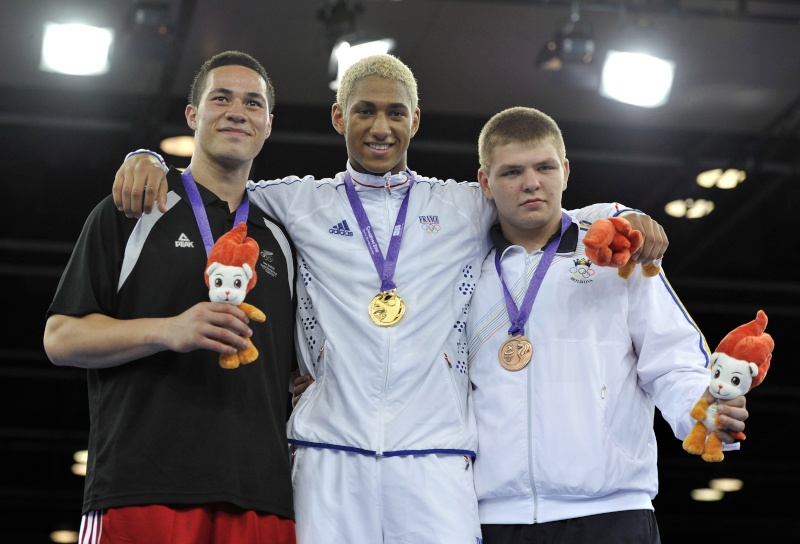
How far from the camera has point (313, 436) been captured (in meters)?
2.88

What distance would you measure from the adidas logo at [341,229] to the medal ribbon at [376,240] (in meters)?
0.04

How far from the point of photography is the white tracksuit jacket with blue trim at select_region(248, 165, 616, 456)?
9.45 ft

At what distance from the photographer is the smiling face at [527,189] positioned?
312 cm

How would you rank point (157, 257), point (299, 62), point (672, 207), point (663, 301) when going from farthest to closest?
point (672, 207) → point (299, 62) → point (663, 301) → point (157, 257)

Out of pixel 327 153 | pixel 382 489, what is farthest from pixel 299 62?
pixel 382 489

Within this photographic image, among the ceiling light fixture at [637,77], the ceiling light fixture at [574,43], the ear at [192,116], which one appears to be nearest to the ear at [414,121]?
the ear at [192,116]

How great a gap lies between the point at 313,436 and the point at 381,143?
0.91 metres

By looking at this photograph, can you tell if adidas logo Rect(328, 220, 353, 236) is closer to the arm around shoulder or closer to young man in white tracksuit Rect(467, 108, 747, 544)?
young man in white tracksuit Rect(467, 108, 747, 544)

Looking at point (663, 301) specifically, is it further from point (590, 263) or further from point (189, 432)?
point (189, 432)

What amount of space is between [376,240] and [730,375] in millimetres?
1072

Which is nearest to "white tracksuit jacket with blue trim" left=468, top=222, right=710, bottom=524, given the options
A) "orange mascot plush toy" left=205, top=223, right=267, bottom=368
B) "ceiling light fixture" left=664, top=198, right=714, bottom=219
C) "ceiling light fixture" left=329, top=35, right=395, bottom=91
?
"orange mascot plush toy" left=205, top=223, right=267, bottom=368

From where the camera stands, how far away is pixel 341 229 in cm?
312

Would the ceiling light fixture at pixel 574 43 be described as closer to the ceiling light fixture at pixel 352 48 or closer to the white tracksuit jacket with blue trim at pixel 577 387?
the ceiling light fixture at pixel 352 48

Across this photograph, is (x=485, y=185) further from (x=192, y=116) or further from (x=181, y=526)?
(x=181, y=526)
